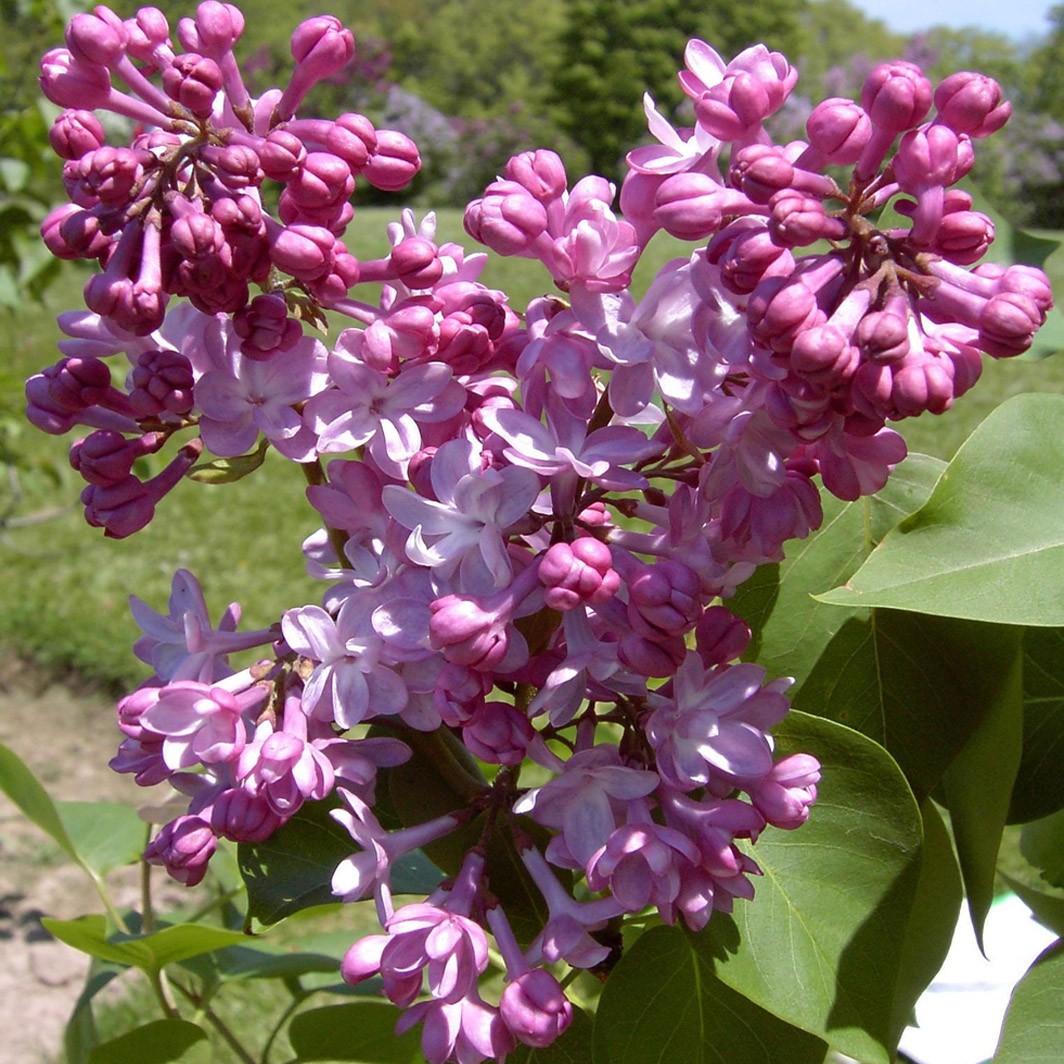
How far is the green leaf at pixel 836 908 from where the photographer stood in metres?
0.62

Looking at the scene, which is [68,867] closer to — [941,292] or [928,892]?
[928,892]

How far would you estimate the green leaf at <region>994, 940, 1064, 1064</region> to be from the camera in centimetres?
64

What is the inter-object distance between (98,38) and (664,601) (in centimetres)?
40

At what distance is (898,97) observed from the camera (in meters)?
0.54

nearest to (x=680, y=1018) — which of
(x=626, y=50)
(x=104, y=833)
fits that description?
(x=104, y=833)

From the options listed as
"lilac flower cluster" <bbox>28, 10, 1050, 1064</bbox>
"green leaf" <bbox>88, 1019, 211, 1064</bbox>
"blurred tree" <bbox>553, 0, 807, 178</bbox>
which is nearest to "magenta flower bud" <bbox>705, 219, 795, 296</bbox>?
"lilac flower cluster" <bbox>28, 10, 1050, 1064</bbox>

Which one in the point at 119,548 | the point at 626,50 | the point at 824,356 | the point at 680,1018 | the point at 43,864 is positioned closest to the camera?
the point at 824,356

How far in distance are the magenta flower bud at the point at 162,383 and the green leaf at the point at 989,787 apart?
1.47ft

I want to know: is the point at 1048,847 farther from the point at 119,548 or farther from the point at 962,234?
the point at 119,548

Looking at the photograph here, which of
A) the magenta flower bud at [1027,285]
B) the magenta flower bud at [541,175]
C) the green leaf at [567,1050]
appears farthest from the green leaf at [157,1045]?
the magenta flower bud at [1027,285]

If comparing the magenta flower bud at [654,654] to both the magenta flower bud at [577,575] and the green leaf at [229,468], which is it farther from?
the green leaf at [229,468]

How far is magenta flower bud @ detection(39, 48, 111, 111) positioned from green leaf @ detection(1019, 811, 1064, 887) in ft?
2.53

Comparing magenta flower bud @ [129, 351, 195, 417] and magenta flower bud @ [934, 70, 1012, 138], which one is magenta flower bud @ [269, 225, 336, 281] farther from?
magenta flower bud @ [934, 70, 1012, 138]

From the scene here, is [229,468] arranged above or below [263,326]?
below
